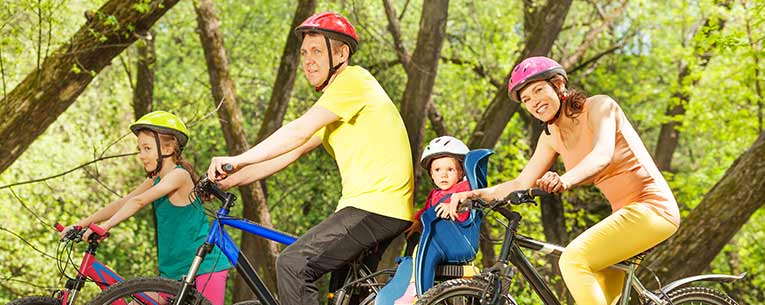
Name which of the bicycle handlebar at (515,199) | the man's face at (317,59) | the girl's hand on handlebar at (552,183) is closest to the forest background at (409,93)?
the man's face at (317,59)

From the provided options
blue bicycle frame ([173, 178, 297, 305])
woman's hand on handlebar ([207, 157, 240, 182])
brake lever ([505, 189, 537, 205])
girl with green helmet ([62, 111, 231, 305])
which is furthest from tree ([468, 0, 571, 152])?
woman's hand on handlebar ([207, 157, 240, 182])

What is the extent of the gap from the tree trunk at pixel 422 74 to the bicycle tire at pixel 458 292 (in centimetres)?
542

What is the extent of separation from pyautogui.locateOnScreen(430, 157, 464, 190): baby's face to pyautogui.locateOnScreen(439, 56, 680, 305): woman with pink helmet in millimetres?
352

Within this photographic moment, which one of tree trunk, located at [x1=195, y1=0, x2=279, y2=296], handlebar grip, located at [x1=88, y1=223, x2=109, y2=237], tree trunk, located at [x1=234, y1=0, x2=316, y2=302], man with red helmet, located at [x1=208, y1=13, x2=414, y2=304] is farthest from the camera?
tree trunk, located at [x1=234, y1=0, x2=316, y2=302]

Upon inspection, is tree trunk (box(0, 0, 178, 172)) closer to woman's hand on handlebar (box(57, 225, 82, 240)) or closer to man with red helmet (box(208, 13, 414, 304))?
woman's hand on handlebar (box(57, 225, 82, 240))

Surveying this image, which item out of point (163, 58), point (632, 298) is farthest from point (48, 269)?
point (632, 298)

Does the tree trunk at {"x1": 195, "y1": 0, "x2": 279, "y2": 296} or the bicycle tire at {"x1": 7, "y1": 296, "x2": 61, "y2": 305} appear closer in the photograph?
the bicycle tire at {"x1": 7, "y1": 296, "x2": 61, "y2": 305}

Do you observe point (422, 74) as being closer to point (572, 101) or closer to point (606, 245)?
point (572, 101)

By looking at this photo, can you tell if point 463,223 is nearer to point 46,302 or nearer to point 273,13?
point 46,302

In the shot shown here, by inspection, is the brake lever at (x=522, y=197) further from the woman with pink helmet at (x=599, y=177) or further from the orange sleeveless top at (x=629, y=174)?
the orange sleeveless top at (x=629, y=174)

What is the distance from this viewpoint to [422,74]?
9477 millimetres

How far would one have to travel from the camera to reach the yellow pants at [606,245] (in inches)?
158

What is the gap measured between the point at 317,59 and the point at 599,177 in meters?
1.36

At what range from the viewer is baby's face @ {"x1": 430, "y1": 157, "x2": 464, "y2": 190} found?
183 inches
